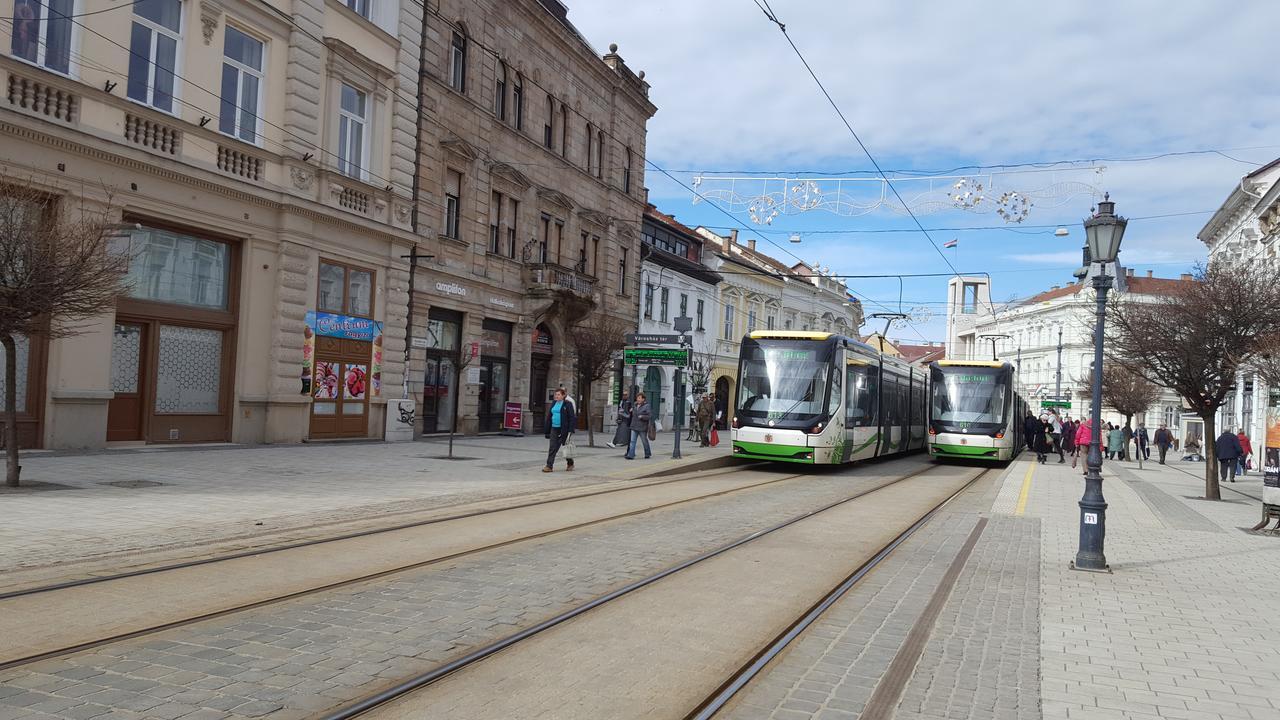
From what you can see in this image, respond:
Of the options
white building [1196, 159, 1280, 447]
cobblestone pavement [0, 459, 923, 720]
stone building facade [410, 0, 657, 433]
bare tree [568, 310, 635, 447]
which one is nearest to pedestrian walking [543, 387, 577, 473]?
stone building facade [410, 0, 657, 433]

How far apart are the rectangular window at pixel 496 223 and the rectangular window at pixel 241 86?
9917 mm

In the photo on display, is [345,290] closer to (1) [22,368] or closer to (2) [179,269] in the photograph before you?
(2) [179,269]

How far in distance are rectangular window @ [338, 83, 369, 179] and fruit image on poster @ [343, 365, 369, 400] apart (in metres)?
4.67

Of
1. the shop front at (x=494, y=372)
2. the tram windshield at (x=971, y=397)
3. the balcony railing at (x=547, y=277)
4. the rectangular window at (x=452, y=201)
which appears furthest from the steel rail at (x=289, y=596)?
the balcony railing at (x=547, y=277)

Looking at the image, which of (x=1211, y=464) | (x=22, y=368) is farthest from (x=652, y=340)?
(x=22, y=368)

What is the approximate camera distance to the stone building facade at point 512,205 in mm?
26172

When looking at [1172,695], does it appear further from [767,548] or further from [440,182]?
[440,182]

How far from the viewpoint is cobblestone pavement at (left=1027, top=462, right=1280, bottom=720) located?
518cm

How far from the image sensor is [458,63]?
27.2m

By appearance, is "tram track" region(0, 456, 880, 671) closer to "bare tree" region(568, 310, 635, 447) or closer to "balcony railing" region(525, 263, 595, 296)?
"bare tree" region(568, 310, 635, 447)

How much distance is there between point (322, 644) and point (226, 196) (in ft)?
51.0

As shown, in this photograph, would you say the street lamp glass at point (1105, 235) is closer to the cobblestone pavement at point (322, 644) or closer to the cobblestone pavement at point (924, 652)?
the cobblestone pavement at point (924, 652)

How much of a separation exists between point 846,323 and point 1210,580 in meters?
63.5

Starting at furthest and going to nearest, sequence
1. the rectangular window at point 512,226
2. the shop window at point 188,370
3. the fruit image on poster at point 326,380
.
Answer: the rectangular window at point 512,226
the fruit image on poster at point 326,380
the shop window at point 188,370
